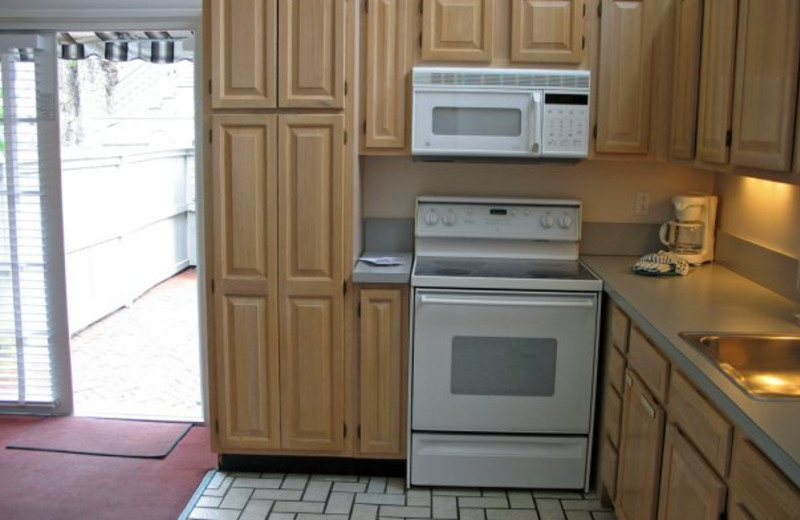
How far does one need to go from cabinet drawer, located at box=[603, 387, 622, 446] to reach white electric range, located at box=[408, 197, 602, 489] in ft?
0.36

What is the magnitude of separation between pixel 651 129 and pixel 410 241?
114cm

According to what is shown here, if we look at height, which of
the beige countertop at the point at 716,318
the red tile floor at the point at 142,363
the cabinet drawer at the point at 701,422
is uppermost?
the beige countertop at the point at 716,318

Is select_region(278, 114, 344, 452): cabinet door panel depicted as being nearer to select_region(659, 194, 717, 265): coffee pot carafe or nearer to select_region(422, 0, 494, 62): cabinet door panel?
select_region(422, 0, 494, 62): cabinet door panel

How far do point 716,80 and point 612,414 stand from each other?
4.00 feet

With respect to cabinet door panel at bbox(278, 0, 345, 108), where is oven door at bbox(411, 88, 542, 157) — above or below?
below

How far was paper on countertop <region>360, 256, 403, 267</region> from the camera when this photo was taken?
3.19 metres

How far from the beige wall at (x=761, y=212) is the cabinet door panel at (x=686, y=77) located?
304 mm

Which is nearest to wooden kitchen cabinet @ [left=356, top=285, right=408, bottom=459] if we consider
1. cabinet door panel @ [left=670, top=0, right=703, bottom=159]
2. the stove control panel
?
the stove control panel

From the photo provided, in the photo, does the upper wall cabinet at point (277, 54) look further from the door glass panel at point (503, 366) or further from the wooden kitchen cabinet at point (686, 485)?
the wooden kitchen cabinet at point (686, 485)

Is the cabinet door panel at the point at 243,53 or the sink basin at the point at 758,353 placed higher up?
the cabinet door panel at the point at 243,53

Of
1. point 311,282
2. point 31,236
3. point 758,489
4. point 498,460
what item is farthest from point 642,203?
point 31,236

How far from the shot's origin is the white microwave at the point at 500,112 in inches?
122

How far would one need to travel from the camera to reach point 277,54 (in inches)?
116

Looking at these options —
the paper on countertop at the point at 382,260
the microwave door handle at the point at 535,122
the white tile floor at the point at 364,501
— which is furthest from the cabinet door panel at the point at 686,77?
the white tile floor at the point at 364,501
